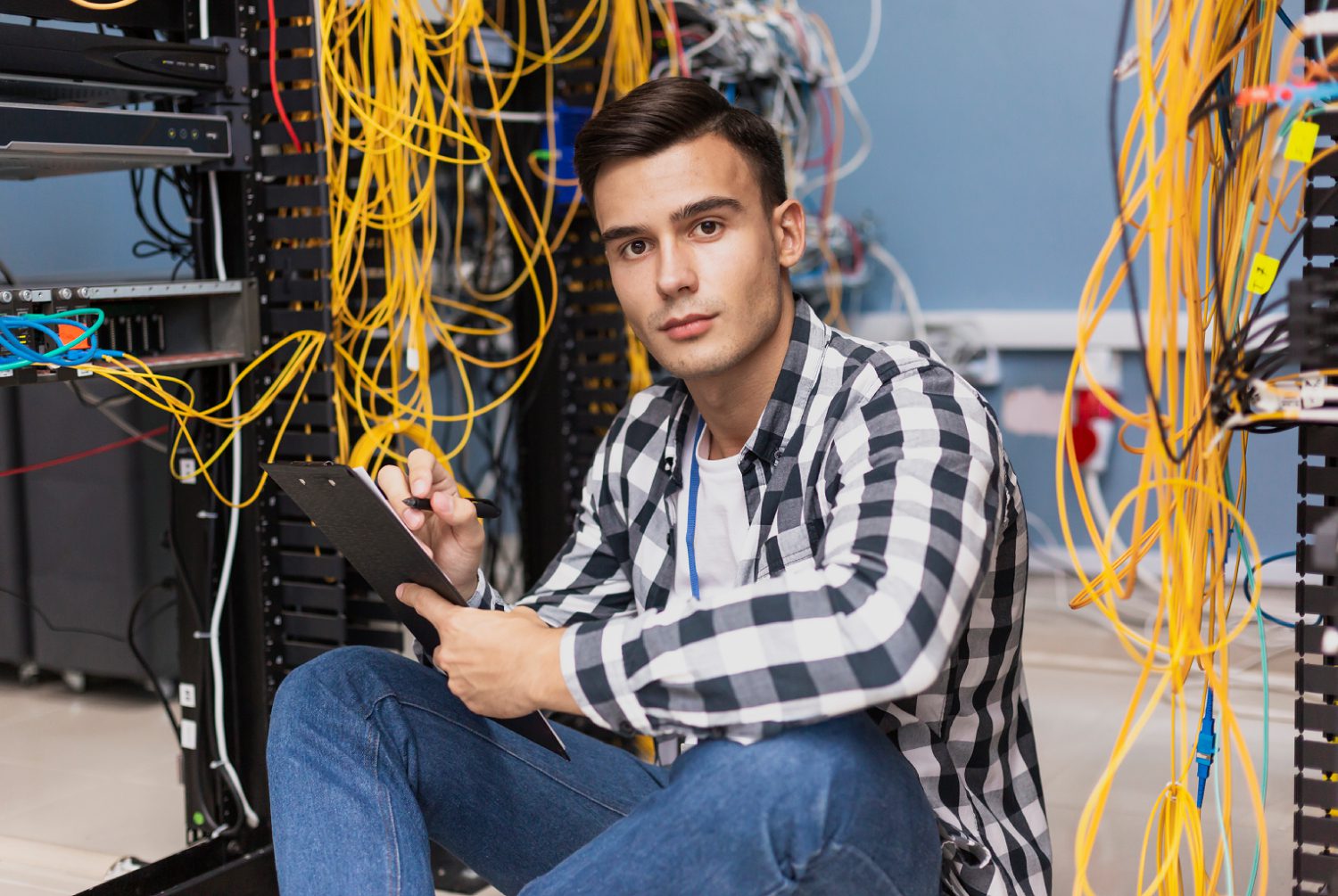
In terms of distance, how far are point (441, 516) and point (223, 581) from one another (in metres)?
0.64

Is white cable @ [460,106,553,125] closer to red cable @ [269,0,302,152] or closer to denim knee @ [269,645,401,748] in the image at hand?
red cable @ [269,0,302,152]

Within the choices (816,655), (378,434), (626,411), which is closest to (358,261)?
(378,434)

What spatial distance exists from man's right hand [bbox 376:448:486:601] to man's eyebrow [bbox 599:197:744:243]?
322mm

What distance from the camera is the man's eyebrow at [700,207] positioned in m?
1.33

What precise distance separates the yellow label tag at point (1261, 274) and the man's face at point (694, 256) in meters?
0.50

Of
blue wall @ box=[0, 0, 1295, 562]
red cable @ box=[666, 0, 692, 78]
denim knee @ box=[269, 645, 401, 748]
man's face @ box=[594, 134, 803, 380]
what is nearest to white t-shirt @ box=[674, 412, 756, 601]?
A: man's face @ box=[594, 134, 803, 380]

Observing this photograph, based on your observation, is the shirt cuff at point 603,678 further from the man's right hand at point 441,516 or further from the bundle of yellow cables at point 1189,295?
the bundle of yellow cables at point 1189,295

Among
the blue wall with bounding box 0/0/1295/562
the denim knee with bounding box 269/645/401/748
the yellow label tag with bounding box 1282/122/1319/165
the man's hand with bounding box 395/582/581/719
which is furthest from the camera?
the blue wall with bounding box 0/0/1295/562

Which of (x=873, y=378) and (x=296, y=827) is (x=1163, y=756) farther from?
(x=296, y=827)

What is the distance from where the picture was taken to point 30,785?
2.34 metres

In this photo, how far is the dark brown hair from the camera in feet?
4.41

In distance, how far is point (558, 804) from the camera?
1.31 metres

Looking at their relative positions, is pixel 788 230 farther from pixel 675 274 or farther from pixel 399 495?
pixel 399 495

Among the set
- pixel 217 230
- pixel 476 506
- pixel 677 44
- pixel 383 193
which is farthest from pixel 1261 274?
pixel 677 44
